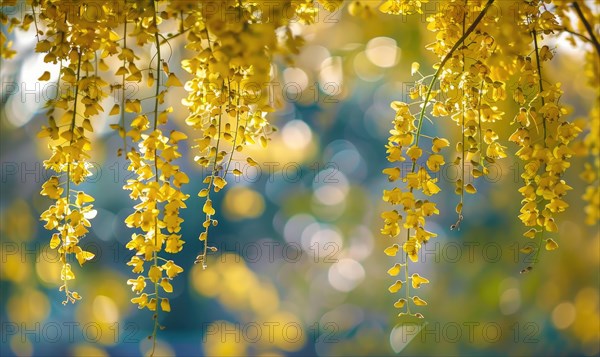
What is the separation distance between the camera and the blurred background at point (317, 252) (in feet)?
7.80

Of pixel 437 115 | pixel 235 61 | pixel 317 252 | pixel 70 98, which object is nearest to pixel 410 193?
pixel 437 115

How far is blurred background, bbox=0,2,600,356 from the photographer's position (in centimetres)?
238

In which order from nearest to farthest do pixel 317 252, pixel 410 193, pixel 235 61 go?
pixel 235 61 → pixel 410 193 → pixel 317 252

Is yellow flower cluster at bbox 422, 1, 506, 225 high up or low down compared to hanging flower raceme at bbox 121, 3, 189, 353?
up

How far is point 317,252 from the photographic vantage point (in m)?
2.56

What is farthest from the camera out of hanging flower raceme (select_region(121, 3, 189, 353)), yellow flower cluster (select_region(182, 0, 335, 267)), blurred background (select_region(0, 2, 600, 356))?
blurred background (select_region(0, 2, 600, 356))

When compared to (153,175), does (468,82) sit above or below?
above

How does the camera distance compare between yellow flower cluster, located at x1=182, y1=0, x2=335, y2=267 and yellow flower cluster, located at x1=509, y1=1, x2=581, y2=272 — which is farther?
A: yellow flower cluster, located at x1=509, y1=1, x2=581, y2=272

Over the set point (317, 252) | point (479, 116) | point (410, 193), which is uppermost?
point (317, 252)

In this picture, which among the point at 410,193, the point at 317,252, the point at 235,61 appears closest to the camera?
the point at 235,61

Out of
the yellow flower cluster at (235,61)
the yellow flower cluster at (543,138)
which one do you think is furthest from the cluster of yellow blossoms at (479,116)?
the yellow flower cluster at (235,61)

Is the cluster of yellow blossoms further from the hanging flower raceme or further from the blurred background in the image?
the blurred background

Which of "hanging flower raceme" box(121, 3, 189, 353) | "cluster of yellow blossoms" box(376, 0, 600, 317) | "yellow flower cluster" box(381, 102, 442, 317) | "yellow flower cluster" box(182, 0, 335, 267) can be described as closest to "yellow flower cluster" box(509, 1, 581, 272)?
"cluster of yellow blossoms" box(376, 0, 600, 317)

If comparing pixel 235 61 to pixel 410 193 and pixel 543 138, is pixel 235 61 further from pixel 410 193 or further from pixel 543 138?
pixel 543 138
